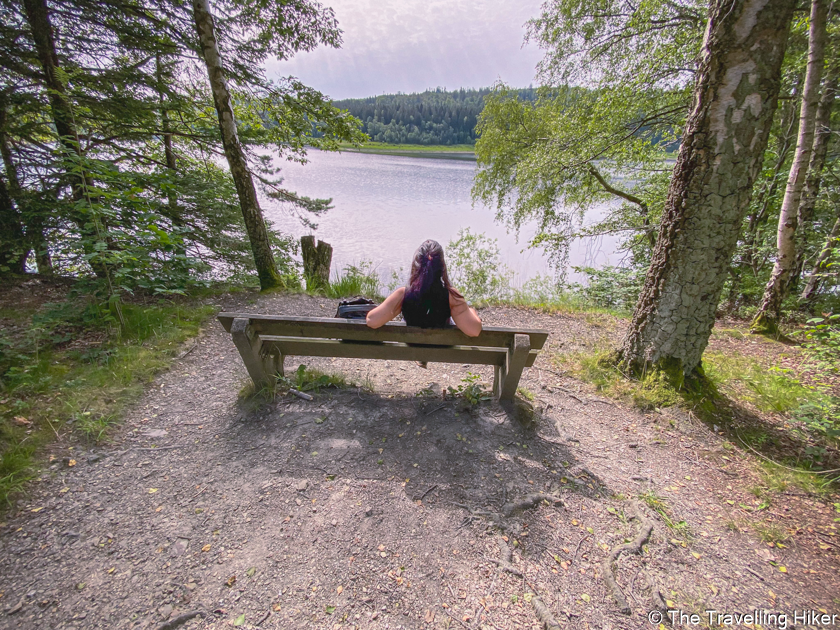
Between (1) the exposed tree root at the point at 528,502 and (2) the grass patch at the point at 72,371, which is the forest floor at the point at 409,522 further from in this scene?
(2) the grass patch at the point at 72,371

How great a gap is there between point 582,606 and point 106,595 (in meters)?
2.21

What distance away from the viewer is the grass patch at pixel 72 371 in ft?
7.95

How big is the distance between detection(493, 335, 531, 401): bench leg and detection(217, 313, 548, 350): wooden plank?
95 millimetres

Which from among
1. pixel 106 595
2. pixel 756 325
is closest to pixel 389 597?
pixel 106 595

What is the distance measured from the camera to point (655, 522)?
204cm

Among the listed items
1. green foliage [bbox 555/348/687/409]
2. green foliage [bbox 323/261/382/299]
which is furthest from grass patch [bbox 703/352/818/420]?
green foliage [bbox 323/261/382/299]

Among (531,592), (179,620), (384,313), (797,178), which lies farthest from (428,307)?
(797,178)

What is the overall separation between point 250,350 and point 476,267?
7.18 m

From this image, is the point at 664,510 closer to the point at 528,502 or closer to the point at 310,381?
the point at 528,502

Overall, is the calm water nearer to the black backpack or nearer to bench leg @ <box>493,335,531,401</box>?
the black backpack

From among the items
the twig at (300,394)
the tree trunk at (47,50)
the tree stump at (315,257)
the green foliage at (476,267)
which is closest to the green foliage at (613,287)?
the green foliage at (476,267)

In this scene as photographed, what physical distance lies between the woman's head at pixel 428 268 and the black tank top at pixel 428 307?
4 centimetres

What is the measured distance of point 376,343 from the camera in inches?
111

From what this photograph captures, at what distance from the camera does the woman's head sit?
2.58m
